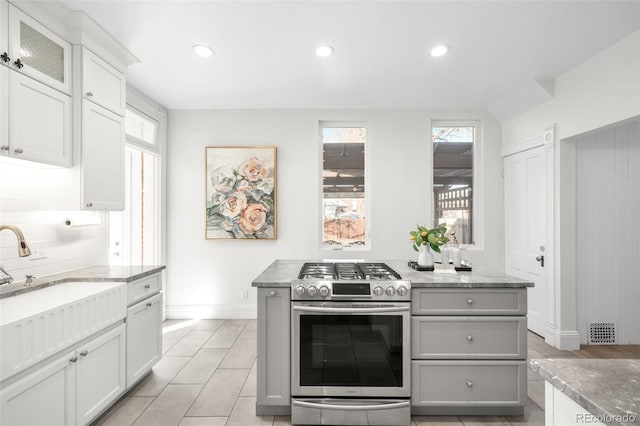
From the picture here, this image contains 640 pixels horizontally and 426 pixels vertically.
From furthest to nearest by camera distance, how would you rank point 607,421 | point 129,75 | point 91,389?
point 129,75 → point 91,389 → point 607,421

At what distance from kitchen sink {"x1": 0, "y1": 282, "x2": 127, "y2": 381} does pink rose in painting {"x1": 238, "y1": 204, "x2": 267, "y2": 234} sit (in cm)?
203

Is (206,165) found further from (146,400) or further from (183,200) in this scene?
(146,400)

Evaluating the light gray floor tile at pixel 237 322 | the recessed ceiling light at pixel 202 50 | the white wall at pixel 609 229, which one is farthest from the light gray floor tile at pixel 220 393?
the white wall at pixel 609 229

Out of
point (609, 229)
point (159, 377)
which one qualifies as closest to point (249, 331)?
point (159, 377)

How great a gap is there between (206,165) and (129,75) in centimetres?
130

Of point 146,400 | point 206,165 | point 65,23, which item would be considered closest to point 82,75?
point 65,23

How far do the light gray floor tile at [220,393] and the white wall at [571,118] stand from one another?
123 inches

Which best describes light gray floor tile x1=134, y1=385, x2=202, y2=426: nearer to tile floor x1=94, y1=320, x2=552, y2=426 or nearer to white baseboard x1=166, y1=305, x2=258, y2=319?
tile floor x1=94, y1=320, x2=552, y2=426

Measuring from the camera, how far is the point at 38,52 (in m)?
2.16

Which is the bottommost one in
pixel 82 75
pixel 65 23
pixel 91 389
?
pixel 91 389

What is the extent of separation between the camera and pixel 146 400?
2510mm

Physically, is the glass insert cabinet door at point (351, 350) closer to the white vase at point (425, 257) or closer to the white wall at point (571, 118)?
the white vase at point (425, 257)

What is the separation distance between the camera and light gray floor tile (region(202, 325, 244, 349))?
141 inches

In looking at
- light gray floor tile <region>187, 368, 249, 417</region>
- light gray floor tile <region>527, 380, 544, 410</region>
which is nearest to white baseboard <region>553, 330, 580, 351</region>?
light gray floor tile <region>527, 380, 544, 410</region>
